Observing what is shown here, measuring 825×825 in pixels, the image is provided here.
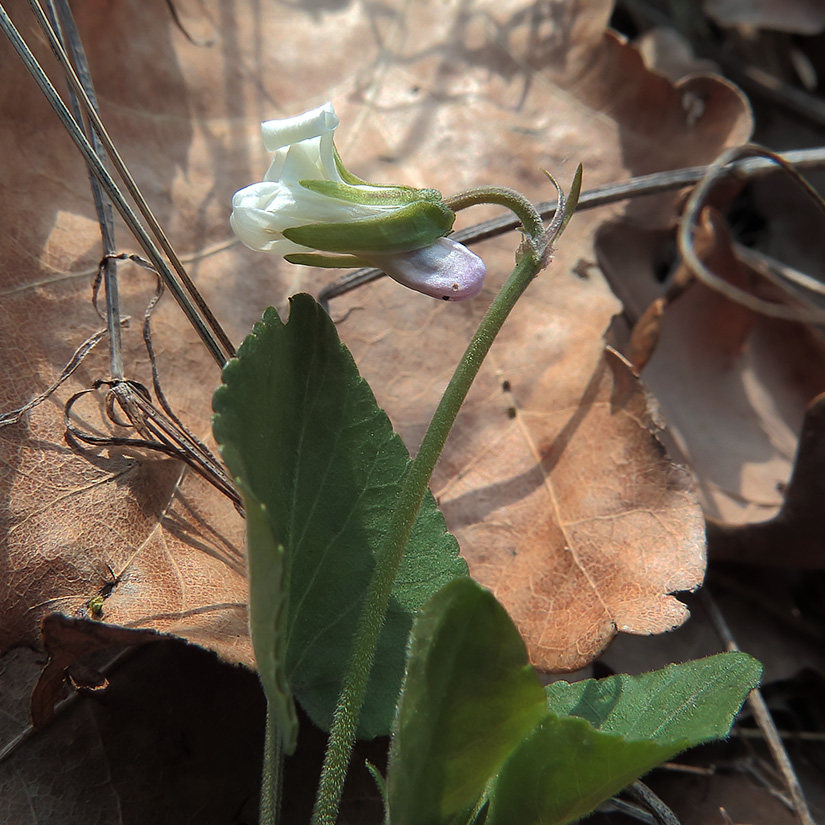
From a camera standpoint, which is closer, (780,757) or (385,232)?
(385,232)

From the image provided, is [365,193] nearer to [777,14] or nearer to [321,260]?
[321,260]

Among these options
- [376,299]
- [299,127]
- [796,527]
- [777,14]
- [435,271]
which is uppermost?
[299,127]

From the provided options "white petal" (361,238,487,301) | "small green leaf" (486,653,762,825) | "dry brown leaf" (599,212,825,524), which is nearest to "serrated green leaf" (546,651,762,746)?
"small green leaf" (486,653,762,825)

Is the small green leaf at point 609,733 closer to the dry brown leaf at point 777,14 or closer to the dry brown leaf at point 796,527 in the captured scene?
the dry brown leaf at point 796,527

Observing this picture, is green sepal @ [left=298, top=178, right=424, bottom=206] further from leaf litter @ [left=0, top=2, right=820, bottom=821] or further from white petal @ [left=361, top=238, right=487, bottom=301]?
leaf litter @ [left=0, top=2, right=820, bottom=821]

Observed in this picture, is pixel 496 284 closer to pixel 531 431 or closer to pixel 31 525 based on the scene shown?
pixel 531 431

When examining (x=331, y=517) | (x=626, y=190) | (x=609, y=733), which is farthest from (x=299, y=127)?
(x=626, y=190)

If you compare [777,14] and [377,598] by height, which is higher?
[777,14]

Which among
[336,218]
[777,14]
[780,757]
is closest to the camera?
[336,218]
